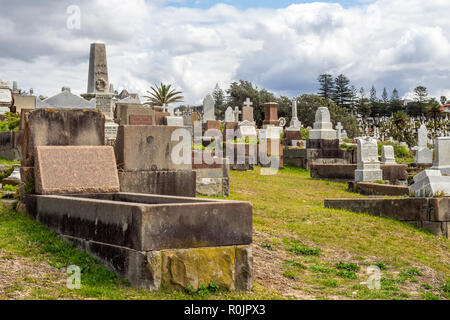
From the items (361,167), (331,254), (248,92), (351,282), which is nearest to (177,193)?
(331,254)

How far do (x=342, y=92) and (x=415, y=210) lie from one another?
78.7 meters

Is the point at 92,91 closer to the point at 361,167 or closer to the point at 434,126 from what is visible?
the point at 361,167

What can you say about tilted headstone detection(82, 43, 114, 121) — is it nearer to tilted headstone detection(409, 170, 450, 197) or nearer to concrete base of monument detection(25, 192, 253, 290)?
tilted headstone detection(409, 170, 450, 197)

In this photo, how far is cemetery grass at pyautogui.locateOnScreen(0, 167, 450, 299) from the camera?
517 centimetres

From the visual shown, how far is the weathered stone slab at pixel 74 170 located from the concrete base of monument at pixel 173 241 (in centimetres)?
142

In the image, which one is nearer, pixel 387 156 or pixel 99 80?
pixel 387 156

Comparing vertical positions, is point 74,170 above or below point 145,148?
below

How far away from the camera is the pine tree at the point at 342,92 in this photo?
86.8 m

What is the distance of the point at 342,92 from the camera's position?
8744 centimetres

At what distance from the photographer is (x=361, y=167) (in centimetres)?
1764

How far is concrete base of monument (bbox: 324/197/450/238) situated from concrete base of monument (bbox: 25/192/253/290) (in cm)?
621

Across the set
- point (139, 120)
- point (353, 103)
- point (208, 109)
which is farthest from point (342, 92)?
point (139, 120)

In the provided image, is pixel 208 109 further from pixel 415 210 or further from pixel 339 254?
pixel 339 254

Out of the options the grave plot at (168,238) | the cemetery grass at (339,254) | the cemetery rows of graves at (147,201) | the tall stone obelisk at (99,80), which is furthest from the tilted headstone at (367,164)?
the grave plot at (168,238)
